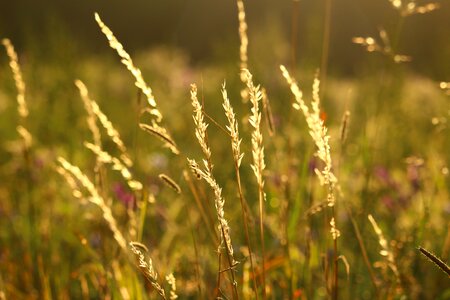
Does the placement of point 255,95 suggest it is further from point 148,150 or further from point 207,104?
point 207,104

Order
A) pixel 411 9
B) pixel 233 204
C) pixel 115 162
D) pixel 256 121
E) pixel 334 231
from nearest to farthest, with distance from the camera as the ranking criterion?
1. pixel 256 121
2. pixel 334 231
3. pixel 115 162
4. pixel 411 9
5. pixel 233 204

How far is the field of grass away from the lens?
3.34 ft

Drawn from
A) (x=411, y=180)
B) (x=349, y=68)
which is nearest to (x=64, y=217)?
(x=411, y=180)

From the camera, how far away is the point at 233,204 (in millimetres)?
2160

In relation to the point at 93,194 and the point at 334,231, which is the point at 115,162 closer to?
the point at 93,194

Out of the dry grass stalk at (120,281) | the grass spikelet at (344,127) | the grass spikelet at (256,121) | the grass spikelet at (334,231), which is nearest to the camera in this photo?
the grass spikelet at (256,121)

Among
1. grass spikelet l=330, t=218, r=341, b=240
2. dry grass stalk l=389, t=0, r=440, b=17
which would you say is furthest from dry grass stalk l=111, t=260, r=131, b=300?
dry grass stalk l=389, t=0, r=440, b=17

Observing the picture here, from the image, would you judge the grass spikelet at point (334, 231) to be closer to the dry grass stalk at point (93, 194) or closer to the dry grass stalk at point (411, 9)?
the dry grass stalk at point (93, 194)

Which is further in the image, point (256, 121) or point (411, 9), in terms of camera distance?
point (411, 9)

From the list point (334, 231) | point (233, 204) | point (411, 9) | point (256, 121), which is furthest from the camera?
point (233, 204)

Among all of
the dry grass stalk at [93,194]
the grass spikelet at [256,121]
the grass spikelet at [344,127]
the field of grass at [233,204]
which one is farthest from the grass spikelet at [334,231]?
the dry grass stalk at [93,194]

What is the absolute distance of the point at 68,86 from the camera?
10.2 feet

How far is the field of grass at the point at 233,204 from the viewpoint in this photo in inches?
40.1

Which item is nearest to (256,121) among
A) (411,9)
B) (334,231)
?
(334,231)
